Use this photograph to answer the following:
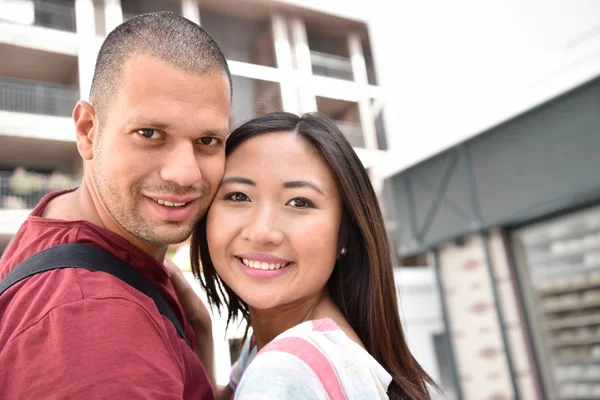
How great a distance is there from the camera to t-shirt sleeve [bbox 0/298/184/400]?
844 mm

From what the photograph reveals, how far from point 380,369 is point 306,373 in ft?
0.91

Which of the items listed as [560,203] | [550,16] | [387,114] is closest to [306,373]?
[560,203]

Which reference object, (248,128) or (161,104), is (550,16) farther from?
(161,104)

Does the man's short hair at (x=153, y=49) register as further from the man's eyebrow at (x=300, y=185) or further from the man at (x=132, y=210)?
the man's eyebrow at (x=300, y=185)

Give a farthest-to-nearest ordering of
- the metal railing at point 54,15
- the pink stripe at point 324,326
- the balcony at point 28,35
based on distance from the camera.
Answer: the metal railing at point 54,15 < the balcony at point 28,35 < the pink stripe at point 324,326

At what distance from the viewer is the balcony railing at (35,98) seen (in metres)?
10.6

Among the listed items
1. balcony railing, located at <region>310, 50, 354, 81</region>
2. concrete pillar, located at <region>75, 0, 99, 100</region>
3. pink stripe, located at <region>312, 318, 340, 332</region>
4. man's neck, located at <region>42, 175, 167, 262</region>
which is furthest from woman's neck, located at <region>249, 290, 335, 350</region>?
balcony railing, located at <region>310, 50, 354, 81</region>

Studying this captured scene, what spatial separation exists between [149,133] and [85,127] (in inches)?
8.9

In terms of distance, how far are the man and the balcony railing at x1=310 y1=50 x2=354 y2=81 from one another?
12.2 m

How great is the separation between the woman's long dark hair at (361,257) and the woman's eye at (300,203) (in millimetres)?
115

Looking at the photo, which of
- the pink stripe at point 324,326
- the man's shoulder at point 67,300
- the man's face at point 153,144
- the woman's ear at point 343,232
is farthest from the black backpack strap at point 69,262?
the woman's ear at point 343,232

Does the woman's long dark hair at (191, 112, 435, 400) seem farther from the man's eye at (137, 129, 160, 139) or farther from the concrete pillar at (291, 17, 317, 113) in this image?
the concrete pillar at (291, 17, 317, 113)

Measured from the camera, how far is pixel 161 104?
118 centimetres

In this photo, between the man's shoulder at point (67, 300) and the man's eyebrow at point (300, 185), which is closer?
the man's shoulder at point (67, 300)
